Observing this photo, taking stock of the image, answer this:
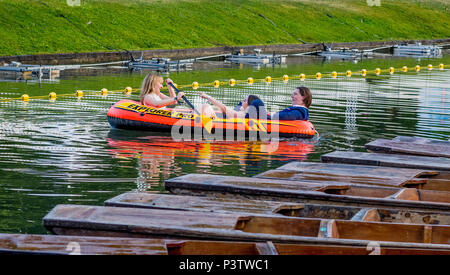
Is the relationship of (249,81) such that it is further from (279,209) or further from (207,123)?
→ (279,209)

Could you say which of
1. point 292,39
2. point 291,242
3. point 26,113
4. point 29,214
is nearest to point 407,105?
point 26,113

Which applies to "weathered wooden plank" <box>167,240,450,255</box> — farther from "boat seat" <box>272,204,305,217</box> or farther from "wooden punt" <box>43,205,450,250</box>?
"boat seat" <box>272,204,305,217</box>

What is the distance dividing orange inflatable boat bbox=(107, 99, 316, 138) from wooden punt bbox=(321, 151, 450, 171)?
4.33 m

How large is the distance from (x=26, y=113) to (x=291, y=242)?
14017mm

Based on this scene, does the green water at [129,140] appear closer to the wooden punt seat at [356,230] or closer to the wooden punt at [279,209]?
the wooden punt at [279,209]

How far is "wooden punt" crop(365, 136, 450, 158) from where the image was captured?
12.6 meters

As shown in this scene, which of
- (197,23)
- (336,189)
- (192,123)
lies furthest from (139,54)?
(336,189)

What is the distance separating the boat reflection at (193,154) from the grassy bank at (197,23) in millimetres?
20417

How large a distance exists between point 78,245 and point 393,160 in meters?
6.60

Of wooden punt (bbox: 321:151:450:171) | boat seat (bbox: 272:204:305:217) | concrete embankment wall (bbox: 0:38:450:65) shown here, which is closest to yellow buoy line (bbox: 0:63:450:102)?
concrete embankment wall (bbox: 0:38:450:65)

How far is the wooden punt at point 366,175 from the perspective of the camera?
9.78m

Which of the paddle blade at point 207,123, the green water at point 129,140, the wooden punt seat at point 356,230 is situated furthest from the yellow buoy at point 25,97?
the wooden punt seat at point 356,230

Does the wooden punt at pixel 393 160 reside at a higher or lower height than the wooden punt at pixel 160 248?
higher
